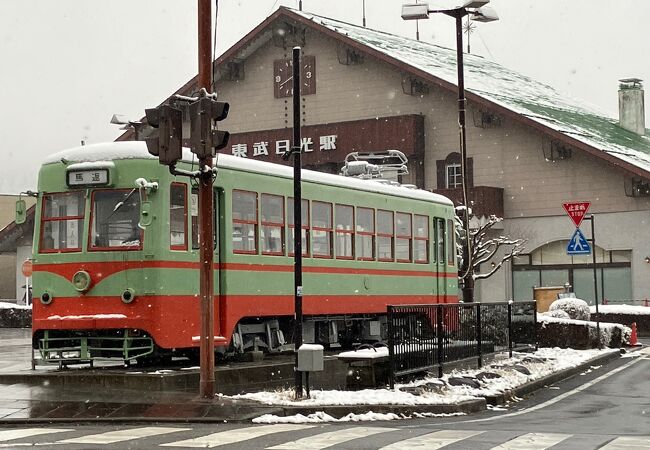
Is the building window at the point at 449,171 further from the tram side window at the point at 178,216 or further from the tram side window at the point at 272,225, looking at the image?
the tram side window at the point at 178,216

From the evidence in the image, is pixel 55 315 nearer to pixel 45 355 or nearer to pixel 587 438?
pixel 45 355

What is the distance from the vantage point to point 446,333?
757 inches

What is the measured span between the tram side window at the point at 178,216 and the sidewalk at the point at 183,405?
279cm

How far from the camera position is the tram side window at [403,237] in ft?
85.8

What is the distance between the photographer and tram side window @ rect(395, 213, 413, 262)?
26.1m

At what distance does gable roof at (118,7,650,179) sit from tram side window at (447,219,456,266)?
44.9 ft

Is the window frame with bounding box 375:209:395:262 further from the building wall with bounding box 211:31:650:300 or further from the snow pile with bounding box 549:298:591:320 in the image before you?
the building wall with bounding box 211:31:650:300

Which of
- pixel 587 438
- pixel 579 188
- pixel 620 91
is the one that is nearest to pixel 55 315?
pixel 587 438

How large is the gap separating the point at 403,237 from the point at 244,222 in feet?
21.5

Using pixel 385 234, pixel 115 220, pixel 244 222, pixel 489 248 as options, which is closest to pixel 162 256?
pixel 115 220

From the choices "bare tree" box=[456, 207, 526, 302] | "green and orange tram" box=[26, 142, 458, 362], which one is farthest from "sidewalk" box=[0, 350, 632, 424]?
"bare tree" box=[456, 207, 526, 302]

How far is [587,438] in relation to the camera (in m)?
12.9

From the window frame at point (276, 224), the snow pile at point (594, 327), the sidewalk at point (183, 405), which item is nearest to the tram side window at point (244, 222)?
the window frame at point (276, 224)

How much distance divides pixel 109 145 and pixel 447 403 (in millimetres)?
7009
